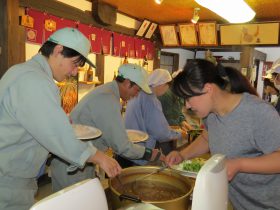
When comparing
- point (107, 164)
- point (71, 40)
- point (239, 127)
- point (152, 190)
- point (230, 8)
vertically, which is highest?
point (230, 8)

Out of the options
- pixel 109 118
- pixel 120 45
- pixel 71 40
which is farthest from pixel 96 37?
pixel 71 40

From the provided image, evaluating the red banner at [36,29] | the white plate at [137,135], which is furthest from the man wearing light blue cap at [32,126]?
the red banner at [36,29]

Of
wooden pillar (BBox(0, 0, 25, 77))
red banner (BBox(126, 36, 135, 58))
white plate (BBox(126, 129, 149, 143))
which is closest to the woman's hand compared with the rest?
white plate (BBox(126, 129, 149, 143))

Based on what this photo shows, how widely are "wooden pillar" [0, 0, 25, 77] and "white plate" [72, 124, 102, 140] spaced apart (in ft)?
5.91

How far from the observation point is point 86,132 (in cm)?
234

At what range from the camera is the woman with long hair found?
1.41 metres

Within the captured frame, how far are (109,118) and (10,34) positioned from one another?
210 cm

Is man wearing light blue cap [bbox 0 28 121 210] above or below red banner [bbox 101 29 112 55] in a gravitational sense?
below

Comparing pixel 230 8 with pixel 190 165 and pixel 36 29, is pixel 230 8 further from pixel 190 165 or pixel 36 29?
pixel 36 29

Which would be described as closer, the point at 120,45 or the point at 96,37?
the point at 96,37

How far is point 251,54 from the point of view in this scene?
6.90 meters

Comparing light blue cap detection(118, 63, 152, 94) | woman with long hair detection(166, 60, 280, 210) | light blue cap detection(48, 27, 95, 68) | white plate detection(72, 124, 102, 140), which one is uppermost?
light blue cap detection(48, 27, 95, 68)

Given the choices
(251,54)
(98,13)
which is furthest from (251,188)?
(251,54)

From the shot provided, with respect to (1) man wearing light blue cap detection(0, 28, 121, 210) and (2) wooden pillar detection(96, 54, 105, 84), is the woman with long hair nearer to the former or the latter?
(1) man wearing light blue cap detection(0, 28, 121, 210)
